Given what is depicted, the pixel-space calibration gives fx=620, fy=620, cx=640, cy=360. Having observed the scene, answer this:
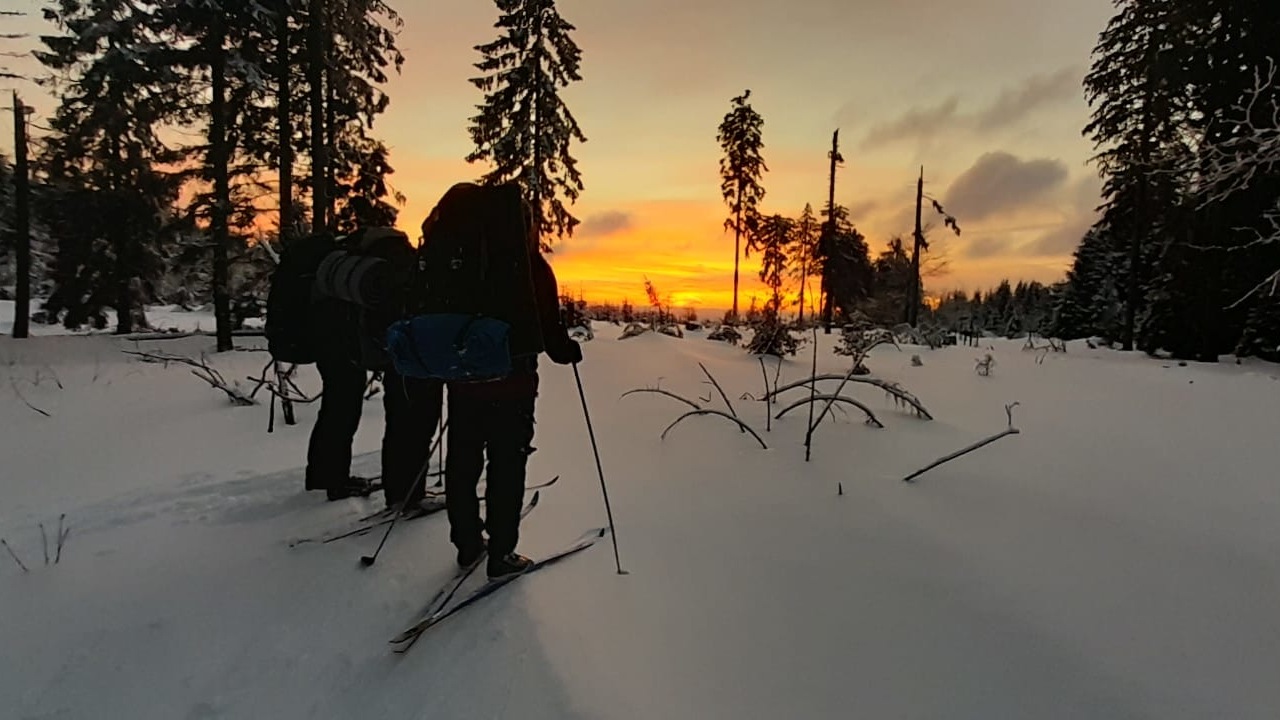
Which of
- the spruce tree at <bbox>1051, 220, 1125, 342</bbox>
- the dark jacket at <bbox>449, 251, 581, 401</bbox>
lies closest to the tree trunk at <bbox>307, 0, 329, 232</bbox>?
the dark jacket at <bbox>449, 251, 581, 401</bbox>

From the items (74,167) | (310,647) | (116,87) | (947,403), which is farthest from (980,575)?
(74,167)

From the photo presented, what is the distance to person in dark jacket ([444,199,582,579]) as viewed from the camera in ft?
9.13

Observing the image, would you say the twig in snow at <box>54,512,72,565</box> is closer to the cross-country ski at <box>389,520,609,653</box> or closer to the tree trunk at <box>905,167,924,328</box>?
the cross-country ski at <box>389,520,609,653</box>

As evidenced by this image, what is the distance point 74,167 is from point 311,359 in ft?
76.6

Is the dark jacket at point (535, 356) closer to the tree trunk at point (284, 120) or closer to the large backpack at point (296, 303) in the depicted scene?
the large backpack at point (296, 303)

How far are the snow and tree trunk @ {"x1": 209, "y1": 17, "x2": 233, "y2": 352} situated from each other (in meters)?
11.2

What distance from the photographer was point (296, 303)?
386 centimetres

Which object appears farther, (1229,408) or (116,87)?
(116,87)

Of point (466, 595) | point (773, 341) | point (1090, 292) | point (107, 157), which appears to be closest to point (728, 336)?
point (773, 341)

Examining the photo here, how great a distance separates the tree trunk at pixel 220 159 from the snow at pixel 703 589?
11.2m

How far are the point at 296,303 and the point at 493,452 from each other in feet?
6.47

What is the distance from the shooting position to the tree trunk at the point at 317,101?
1389 centimetres

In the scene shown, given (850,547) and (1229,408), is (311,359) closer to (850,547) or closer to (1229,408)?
(850,547)

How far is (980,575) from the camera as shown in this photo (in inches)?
111
